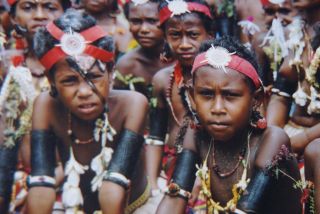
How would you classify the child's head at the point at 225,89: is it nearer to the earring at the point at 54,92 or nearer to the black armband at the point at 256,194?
the black armband at the point at 256,194

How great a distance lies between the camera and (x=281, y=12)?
6.27 metres

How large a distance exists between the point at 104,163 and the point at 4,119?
103 cm

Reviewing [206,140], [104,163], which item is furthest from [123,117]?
[206,140]

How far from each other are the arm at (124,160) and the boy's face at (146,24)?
1706 mm

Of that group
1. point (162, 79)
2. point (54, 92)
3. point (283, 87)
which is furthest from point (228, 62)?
point (162, 79)

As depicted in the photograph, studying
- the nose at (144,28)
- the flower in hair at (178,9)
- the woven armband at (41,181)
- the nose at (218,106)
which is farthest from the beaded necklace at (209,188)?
the nose at (144,28)

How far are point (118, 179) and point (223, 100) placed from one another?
110cm

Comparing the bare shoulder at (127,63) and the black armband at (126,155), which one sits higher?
the bare shoulder at (127,63)

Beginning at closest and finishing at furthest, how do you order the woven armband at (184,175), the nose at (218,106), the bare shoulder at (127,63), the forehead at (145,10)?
the nose at (218,106), the woven armband at (184,175), the forehead at (145,10), the bare shoulder at (127,63)

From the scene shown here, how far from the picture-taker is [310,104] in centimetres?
504

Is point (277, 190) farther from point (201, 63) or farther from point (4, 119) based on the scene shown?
point (4, 119)

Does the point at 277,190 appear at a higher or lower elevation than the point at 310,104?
lower

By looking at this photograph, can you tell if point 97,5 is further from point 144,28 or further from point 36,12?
point 36,12

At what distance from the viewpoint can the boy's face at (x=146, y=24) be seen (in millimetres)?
6516
